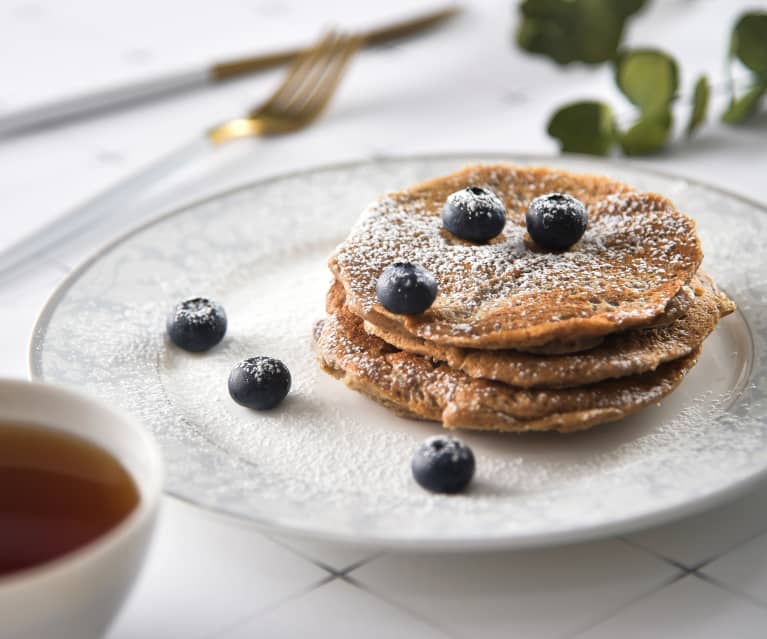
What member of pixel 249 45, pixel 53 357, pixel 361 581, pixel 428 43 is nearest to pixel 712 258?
pixel 361 581

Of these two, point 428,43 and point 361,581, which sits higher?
point 428,43

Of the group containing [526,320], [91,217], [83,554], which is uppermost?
[91,217]

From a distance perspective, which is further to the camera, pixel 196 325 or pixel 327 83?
pixel 327 83

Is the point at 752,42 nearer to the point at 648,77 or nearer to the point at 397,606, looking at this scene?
the point at 648,77

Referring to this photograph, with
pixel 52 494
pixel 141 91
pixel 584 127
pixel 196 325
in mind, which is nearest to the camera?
pixel 52 494

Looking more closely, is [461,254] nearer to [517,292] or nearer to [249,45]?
[517,292]

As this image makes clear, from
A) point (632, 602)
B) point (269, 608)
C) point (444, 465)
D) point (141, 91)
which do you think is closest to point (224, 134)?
point (141, 91)
